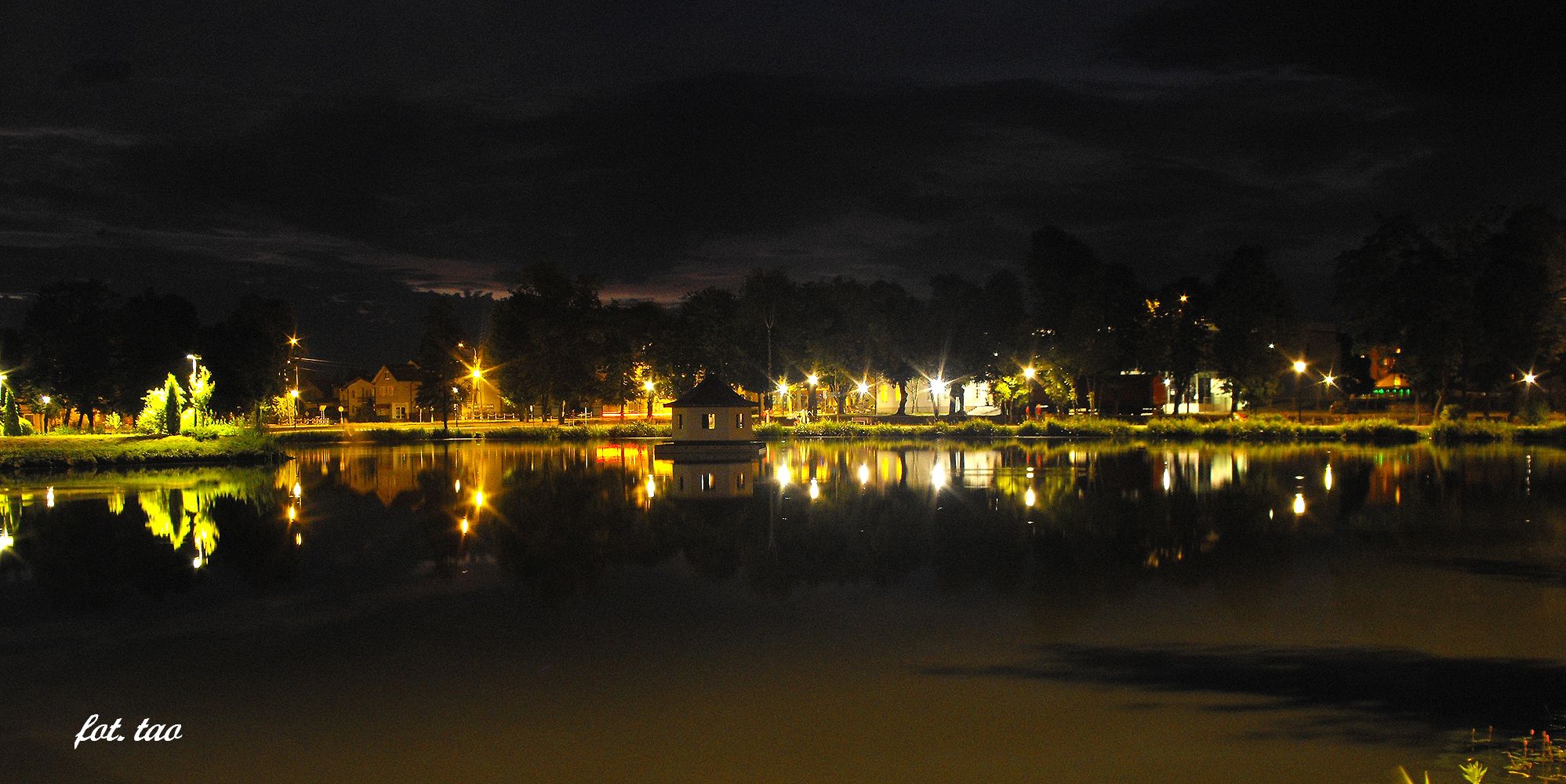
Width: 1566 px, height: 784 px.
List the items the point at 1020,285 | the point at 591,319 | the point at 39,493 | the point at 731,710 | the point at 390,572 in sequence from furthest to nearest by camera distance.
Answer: the point at 1020,285 < the point at 591,319 < the point at 39,493 < the point at 390,572 < the point at 731,710

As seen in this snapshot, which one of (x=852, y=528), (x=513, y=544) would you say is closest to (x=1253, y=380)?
(x=852, y=528)

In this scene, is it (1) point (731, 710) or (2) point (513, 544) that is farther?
(2) point (513, 544)

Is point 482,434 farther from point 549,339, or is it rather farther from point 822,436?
point 822,436

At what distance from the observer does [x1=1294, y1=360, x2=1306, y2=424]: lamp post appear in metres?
57.6

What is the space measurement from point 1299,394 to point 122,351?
77.1m

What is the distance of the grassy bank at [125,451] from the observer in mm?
37000

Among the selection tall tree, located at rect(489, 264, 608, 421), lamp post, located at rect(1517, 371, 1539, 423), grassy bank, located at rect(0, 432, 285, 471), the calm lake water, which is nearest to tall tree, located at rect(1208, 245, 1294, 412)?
lamp post, located at rect(1517, 371, 1539, 423)

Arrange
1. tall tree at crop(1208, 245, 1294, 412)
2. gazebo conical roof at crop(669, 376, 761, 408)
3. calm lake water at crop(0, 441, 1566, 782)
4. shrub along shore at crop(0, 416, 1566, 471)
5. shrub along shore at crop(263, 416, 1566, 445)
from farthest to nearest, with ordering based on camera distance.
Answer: tall tree at crop(1208, 245, 1294, 412) < shrub along shore at crop(263, 416, 1566, 445) < gazebo conical roof at crop(669, 376, 761, 408) < shrub along shore at crop(0, 416, 1566, 471) < calm lake water at crop(0, 441, 1566, 782)

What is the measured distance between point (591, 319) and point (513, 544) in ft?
163

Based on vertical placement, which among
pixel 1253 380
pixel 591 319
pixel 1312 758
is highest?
pixel 591 319

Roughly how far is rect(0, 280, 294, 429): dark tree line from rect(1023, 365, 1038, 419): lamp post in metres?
48.8

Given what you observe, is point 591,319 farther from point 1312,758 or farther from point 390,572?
point 1312,758

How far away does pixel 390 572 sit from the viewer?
55.3ft

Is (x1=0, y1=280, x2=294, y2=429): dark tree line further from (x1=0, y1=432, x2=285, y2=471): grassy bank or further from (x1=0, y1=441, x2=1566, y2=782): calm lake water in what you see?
(x1=0, y1=441, x2=1566, y2=782): calm lake water
